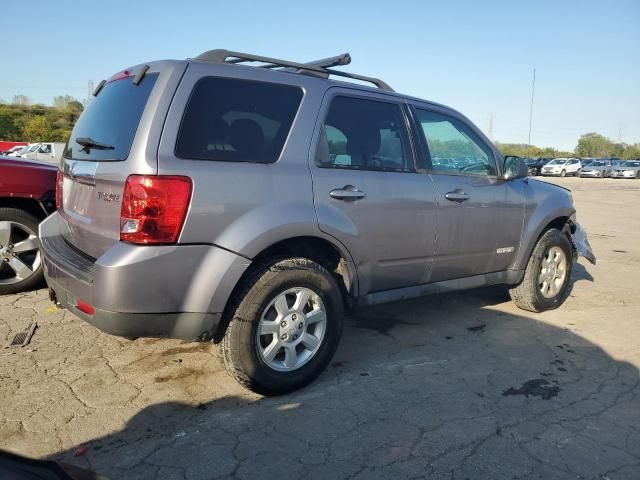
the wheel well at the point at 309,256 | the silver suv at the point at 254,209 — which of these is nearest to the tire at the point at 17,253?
the silver suv at the point at 254,209

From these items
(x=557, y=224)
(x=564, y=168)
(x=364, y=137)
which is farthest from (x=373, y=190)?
(x=564, y=168)

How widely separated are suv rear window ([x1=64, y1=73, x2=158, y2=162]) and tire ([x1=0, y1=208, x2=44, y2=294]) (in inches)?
61.5

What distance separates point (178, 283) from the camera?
2.74 m

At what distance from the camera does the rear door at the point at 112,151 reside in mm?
2744

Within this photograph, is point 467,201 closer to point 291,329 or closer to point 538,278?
point 538,278

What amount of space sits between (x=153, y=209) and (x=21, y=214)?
284 cm

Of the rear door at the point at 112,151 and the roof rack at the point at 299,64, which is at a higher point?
the roof rack at the point at 299,64

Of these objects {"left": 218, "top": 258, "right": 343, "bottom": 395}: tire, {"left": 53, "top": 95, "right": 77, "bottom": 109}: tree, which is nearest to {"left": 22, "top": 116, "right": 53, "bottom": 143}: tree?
{"left": 53, "top": 95, "right": 77, "bottom": 109}: tree

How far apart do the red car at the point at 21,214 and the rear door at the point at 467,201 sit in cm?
351

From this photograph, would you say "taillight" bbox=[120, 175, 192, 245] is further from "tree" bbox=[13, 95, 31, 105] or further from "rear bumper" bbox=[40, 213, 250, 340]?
"tree" bbox=[13, 95, 31, 105]

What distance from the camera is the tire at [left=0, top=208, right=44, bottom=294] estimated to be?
4.70 metres

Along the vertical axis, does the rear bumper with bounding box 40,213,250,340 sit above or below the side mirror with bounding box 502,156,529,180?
below

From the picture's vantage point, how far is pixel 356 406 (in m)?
3.08

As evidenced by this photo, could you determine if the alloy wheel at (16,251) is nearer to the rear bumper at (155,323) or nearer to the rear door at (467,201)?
the rear bumper at (155,323)
